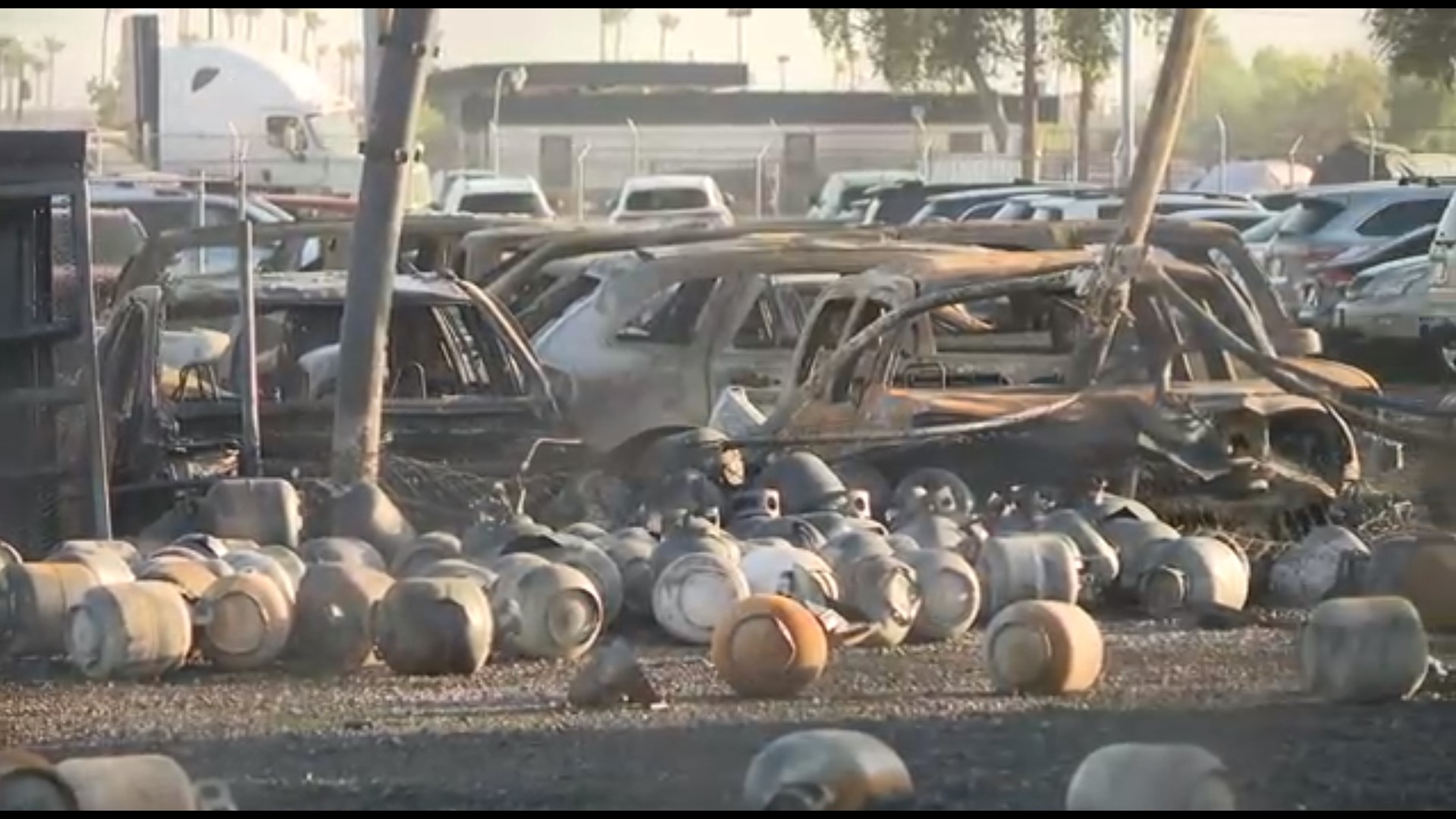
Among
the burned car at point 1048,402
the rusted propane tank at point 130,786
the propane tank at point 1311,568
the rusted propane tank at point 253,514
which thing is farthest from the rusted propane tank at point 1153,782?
the burned car at point 1048,402

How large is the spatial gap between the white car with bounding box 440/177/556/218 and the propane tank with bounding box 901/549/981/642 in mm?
24690

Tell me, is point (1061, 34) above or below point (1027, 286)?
above

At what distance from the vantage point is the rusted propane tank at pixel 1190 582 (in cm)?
1098

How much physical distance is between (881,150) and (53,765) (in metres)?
27.8

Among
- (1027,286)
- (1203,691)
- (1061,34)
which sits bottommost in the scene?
(1203,691)

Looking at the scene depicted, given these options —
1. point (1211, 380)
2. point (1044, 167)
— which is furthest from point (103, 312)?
point (1044, 167)

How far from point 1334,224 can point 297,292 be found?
14017 mm

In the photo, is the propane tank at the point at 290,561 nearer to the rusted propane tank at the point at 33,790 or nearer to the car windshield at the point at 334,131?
the rusted propane tank at the point at 33,790

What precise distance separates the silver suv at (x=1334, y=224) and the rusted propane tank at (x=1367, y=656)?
532 inches

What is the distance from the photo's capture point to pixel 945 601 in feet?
34.0

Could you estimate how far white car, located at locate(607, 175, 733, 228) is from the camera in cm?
3459

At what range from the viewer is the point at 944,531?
1100cm

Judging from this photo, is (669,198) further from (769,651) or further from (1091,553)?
(769,651)

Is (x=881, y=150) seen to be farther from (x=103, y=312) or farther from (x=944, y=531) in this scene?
(x=944, y=531)
